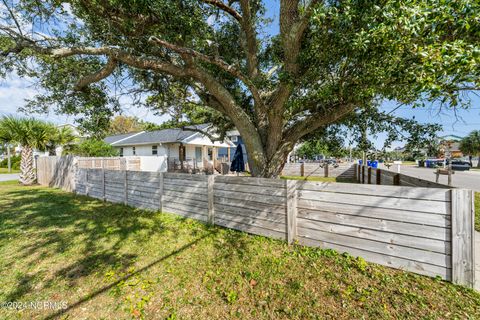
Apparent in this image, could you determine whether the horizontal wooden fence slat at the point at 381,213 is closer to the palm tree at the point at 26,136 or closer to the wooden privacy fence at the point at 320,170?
the wooden privacy fence at the point at 320,170

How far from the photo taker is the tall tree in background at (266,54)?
2434 mm

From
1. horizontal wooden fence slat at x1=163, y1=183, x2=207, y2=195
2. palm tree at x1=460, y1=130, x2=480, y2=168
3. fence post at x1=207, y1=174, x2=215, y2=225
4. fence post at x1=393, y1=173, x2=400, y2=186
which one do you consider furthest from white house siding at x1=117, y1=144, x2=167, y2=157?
palm tree at x1=460, y1=130, x2=480, y2=168

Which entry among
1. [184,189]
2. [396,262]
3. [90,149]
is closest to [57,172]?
[90,149]

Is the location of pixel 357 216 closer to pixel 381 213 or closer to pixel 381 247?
pixel 381 213

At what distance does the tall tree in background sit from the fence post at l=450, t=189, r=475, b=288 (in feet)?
4.05

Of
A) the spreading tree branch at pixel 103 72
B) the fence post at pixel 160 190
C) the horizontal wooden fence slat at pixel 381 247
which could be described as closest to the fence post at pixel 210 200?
the fence post at pixel 160 190

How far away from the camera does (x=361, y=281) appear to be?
2.81m

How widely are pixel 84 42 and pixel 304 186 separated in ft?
20.7

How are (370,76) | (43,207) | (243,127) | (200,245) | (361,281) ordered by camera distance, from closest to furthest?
1. (361,281)
2. (370,76)
3. (200,245)
4. (243,127)
5. (43,207)

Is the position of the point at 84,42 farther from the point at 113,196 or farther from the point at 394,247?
the point at 394,247

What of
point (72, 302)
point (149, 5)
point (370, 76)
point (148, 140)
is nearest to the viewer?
point (72, 302)

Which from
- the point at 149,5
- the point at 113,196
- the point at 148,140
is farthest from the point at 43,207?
the point at 148,140

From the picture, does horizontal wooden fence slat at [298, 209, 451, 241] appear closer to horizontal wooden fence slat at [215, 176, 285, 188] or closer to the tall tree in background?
horizontal wooden fence slat at [215, 176, 285, 188]

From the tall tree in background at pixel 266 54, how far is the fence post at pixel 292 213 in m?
1.24
